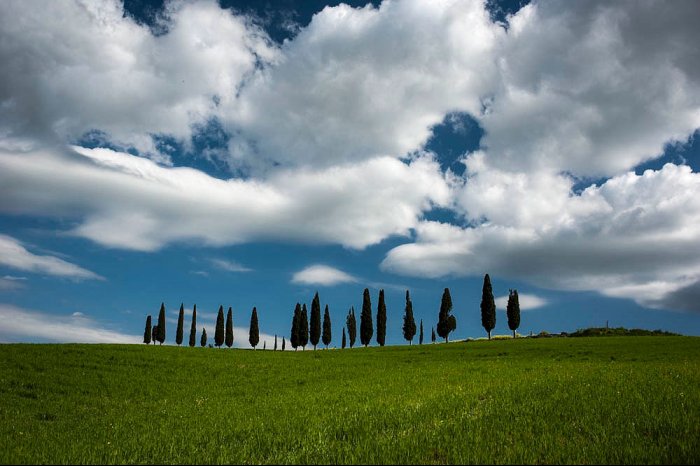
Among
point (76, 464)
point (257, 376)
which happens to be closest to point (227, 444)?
point (76, 464)

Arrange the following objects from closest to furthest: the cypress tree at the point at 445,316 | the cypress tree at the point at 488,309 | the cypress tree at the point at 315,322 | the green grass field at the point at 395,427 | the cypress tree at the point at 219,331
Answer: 1. the green grass field at the point at 395,427
2. the cypress tree at the point at 488,309
3. the cypress tree at the point at 445,316
4. the cypress tree at the point at 315,322
5. the cypress tree at the point at 219,331

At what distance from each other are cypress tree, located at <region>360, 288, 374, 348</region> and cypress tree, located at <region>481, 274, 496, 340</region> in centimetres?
2625

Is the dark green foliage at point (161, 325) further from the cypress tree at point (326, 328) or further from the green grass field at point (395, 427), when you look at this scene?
the green grass field at point (395, 427)

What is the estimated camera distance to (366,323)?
350 feet

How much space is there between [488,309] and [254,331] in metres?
64.4

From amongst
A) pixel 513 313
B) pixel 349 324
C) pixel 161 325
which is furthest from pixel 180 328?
pixel 513 313

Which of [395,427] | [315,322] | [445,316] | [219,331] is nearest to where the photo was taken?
[395,427]

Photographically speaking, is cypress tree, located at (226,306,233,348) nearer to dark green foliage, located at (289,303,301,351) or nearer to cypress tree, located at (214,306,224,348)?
cypress tree, located at (214,306,224,348)

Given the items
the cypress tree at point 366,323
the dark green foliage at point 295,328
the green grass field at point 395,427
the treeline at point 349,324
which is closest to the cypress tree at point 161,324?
the treeline at point 349,324

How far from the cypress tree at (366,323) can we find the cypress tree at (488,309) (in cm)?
2625

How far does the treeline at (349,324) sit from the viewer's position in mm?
96688

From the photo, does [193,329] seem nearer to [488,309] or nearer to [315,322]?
[315,322]

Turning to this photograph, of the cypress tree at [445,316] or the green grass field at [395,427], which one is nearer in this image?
the green grass field at [395,427]

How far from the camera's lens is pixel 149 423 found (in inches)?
578
